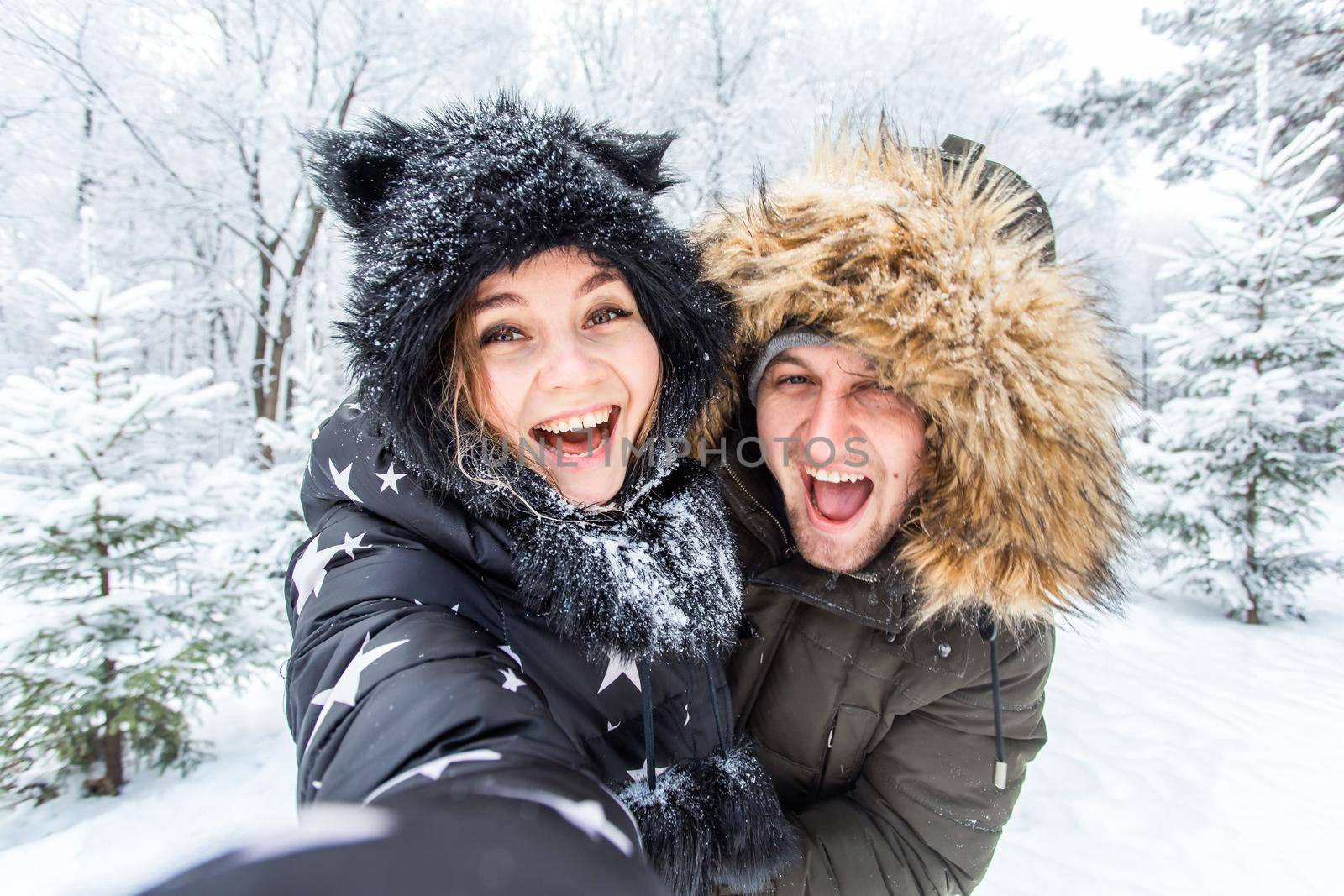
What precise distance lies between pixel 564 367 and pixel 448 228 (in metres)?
0.36

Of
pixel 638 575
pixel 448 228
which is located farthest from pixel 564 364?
pixel 638 575

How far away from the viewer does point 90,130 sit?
9.20 m

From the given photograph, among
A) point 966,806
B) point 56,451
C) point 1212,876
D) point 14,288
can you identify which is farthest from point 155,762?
point 14,288

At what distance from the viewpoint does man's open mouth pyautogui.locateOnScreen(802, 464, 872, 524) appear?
1771mm

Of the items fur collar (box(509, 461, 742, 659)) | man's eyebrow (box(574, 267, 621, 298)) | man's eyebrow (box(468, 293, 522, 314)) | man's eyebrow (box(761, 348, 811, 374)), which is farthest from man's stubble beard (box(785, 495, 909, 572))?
man's eyebrow (box(468, 293, 522, 314))

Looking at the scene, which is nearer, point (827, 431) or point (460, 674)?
point (460, 674)

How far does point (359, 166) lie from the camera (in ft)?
A: 4.40

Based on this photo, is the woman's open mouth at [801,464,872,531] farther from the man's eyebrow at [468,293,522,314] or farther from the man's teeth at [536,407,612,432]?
the man's eyebrow at [468,293,522,314]

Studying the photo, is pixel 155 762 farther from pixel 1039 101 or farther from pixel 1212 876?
pixel 1039 101

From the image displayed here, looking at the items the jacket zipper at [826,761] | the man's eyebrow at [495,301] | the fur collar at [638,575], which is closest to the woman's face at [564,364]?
the man's eyebrow at [495,301]

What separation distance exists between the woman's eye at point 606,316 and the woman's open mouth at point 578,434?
0.20 m

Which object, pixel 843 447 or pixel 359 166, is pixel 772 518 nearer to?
pixel 843 447

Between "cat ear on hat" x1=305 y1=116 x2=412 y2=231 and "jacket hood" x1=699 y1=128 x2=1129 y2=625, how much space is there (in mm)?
919

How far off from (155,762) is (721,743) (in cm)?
530
